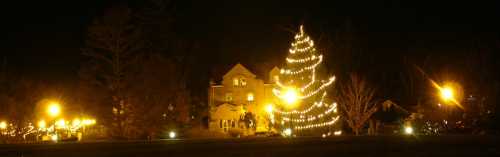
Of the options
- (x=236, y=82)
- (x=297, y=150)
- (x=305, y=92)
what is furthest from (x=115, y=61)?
(x=297, y=150)

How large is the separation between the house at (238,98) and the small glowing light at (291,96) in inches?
682

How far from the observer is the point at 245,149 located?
21.4 m

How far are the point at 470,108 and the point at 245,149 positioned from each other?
26231 mm

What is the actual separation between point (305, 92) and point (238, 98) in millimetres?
20547

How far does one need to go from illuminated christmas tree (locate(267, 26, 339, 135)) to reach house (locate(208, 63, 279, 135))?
17160 millimetres

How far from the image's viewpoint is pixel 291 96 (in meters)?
44.4

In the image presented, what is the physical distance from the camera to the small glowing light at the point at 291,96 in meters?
44.3

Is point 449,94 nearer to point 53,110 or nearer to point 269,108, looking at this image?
point 269,108

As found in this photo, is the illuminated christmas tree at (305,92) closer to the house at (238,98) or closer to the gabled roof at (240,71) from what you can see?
the house at (238,98)

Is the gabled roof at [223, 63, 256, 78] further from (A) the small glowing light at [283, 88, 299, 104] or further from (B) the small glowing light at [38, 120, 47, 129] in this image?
(B) the small glowing light at [38, 120, 47, 129]

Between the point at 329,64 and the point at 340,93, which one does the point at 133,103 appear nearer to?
the point at 340,93

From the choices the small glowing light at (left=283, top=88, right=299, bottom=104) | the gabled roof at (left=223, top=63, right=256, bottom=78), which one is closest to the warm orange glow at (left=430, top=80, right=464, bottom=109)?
the small glowing light at (left=283, top=88, right=299, bottom=104)

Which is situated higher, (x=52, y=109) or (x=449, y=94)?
(x=449, y=94)

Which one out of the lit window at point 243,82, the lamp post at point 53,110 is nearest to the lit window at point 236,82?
the lit window at point 243,82
